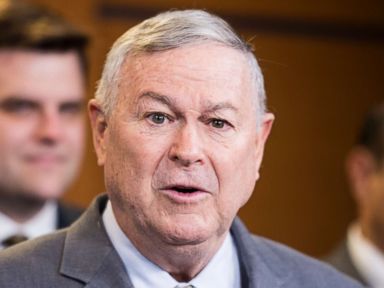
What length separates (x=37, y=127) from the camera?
4285mm

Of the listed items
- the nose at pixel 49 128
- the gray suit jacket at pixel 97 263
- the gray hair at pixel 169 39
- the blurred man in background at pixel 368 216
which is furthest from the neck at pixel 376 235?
the gray hair at pixel 169 39

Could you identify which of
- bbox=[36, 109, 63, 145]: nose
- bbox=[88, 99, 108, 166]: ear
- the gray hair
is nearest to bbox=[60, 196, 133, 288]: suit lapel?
bbox=[88, 99, 108, 166]: ear

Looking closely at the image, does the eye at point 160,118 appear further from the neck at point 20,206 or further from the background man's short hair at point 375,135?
the background man's short hair at point 375,135

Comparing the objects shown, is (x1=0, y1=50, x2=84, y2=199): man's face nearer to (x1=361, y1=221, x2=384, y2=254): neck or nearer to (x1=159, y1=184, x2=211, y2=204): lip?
(x1=361, y1=221, x2=384, y2=254): neck

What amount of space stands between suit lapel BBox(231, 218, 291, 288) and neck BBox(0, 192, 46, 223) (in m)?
1.24

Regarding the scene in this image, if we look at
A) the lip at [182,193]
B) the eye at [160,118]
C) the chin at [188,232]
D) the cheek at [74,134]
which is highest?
the eye at [160,118]

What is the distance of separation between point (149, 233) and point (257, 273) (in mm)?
318

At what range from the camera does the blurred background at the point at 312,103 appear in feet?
20.7

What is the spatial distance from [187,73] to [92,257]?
0.48 meters

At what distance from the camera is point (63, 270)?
2863 millimetres

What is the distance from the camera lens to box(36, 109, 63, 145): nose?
4.25 meters

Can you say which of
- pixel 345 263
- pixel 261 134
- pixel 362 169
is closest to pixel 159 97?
pixel 261 134

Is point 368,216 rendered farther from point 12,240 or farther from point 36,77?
point 12,240

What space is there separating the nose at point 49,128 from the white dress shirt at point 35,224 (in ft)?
0.70
